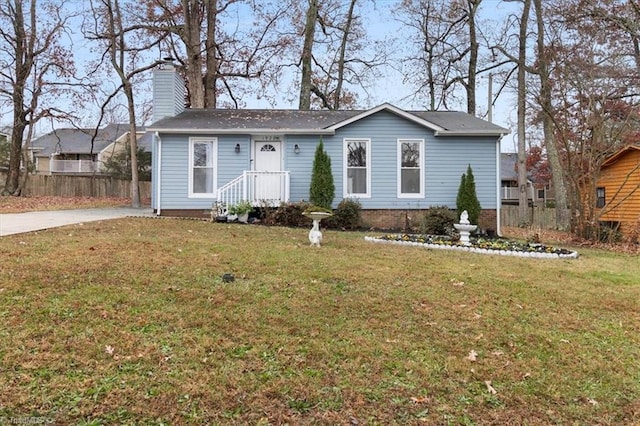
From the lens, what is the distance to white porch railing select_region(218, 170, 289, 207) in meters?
12.1

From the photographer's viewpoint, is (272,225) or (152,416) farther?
(272,225)

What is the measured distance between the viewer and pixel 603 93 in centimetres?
1199

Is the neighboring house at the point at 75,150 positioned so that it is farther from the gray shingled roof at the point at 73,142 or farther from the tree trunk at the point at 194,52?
the tree trunk at the point at 194,52

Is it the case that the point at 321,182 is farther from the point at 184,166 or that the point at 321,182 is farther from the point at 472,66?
the point at 472,66

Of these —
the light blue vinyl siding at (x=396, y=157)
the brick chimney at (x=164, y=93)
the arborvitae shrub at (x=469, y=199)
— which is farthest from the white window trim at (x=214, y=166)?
the arborvitae shrub at (x=469, y=199)

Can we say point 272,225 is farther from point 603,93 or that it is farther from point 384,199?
point 603,93

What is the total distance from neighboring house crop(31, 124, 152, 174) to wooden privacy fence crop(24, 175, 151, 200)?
33.4 ft

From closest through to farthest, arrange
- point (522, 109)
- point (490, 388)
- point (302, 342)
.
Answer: point (490, 388)
point (302, 342)
point (522, 109)

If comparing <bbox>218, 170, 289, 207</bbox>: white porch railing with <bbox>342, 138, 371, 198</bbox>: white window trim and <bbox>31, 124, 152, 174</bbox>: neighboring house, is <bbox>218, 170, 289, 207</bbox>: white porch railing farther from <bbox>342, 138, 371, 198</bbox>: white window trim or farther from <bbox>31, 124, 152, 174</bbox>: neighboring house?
<bbox>31, 124, 152, 174</bbox>: neighboring house

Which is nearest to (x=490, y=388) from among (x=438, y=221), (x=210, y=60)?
(x=438, y=221)

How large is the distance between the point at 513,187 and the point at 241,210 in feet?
99.6

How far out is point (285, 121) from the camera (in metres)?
13.6

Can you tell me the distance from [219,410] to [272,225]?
9049 millimetres

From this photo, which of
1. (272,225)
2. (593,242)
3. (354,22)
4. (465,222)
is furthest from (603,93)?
(354,22)
